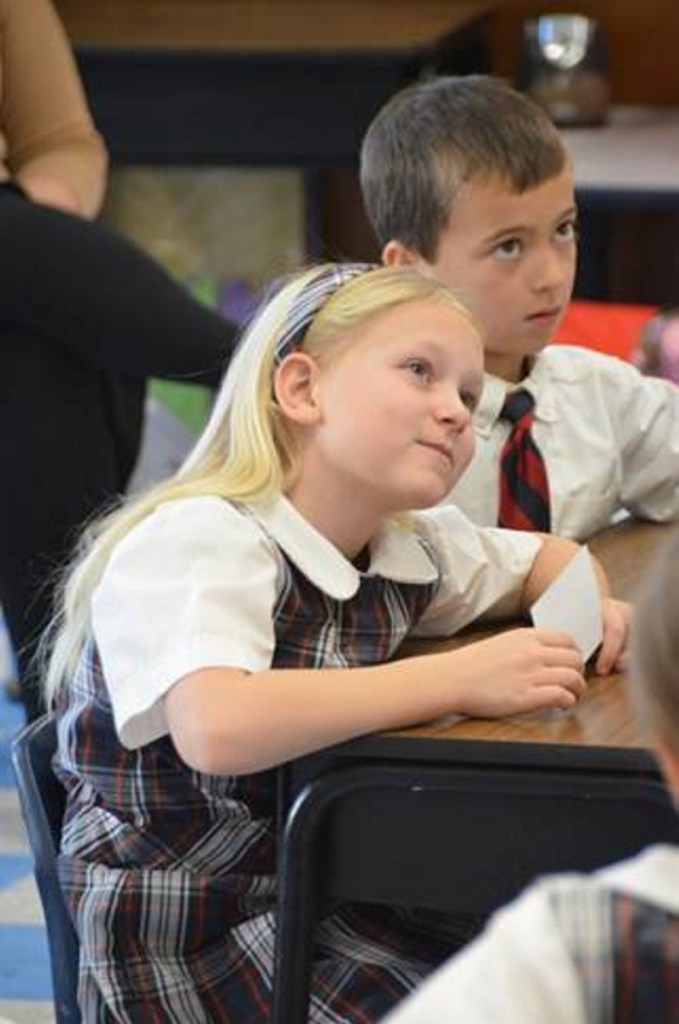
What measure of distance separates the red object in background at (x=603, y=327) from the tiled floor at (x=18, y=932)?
1191mm

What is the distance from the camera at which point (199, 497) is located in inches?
77.7

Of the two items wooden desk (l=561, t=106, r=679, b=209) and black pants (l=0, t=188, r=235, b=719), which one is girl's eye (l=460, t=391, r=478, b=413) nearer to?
black pants (l=0, t=188, r=235, b=719)

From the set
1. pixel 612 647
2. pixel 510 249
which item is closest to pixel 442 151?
pixel 510 249

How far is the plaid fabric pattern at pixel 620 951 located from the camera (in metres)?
1.14

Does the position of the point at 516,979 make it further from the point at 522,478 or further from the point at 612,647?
the point at 522,478

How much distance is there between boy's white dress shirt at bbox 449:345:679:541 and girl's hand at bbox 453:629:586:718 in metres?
0.62

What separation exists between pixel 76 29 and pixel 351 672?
12.4 feet

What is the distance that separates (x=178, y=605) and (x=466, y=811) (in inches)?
11.3

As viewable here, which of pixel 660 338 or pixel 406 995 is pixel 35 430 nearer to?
pixel 660 338

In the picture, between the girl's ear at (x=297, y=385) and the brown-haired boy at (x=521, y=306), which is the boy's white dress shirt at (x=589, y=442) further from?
the girl's ear at (x=297, y=385)

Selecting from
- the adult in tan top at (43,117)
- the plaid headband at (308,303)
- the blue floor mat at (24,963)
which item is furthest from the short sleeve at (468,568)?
the adult in tan top at (43,117)

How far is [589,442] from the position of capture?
2570 millimetres

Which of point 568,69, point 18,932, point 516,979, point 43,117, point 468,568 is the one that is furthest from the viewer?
point 568,69

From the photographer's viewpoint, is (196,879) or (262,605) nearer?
(262,605)
